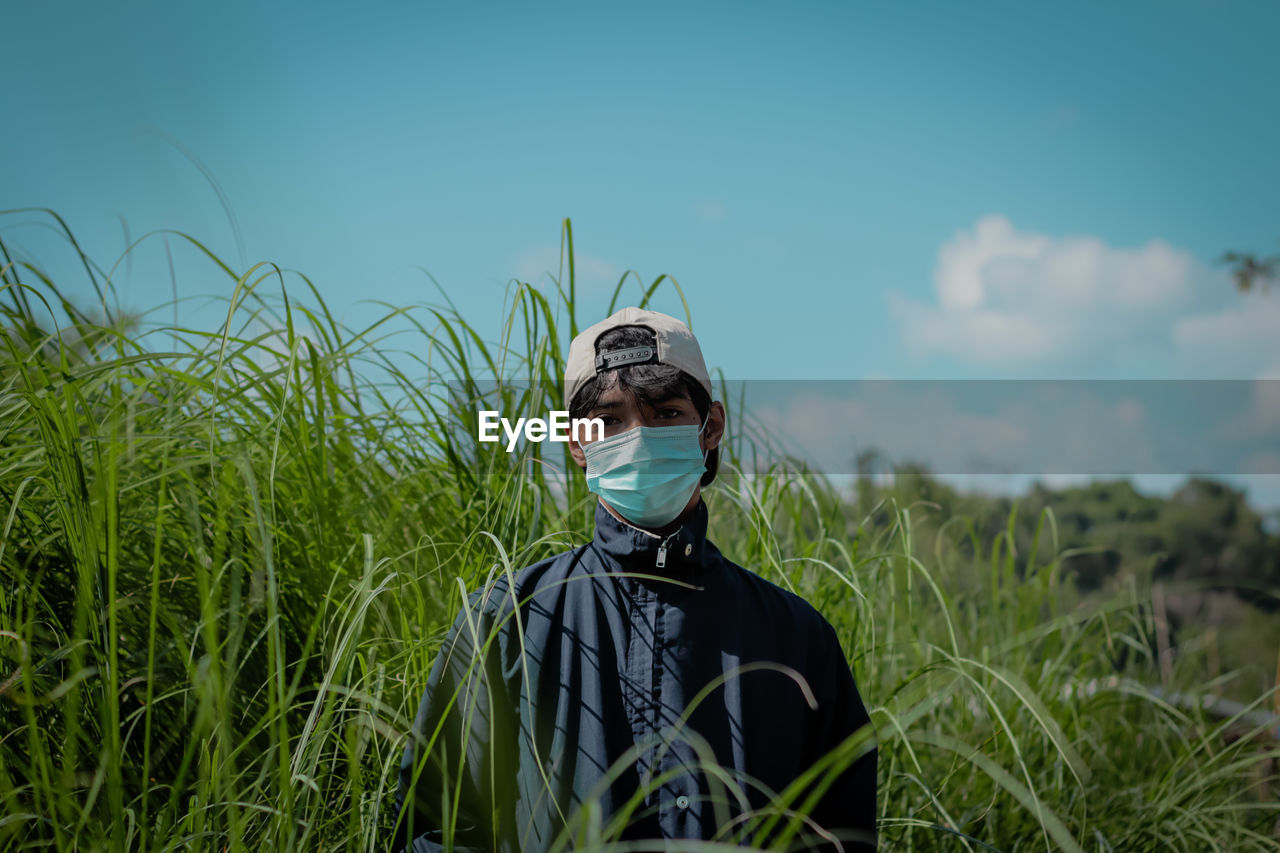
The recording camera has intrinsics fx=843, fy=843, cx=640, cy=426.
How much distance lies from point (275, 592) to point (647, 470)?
604mm

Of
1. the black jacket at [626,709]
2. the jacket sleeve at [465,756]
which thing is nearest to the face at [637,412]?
the black jacket at [626,709]

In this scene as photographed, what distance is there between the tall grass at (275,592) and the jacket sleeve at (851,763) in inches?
3.1

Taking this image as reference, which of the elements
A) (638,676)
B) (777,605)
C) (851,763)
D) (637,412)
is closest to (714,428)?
(637,412)

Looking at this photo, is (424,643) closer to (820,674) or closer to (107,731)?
(107,731)

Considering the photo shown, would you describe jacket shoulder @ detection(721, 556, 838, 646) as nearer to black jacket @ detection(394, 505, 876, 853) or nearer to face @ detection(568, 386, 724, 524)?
black jacket @ detection(394, 505, 876, 853)

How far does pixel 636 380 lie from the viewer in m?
1.38

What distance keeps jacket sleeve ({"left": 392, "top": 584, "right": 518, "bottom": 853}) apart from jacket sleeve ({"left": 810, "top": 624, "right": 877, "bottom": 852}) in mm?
517

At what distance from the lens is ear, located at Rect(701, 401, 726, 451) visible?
1.49 metres

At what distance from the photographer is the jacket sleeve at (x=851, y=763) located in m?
1.39

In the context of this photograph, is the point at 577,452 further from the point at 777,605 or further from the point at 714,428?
the point at 777,605

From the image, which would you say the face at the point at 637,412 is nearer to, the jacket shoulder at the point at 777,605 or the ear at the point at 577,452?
the ear at the point at 577,452

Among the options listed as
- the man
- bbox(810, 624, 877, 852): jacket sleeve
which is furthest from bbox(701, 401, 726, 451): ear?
bbox(810, 624, 877, 852): jacket sleeve

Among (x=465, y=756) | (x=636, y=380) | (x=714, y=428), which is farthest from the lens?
(x=714, y=428)

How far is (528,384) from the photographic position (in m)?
2.14
